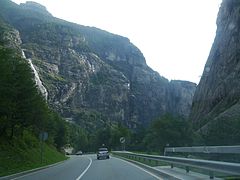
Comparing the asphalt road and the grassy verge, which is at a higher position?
the grassy verge

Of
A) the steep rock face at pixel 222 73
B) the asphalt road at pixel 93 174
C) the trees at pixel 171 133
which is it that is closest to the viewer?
the asphalt road at pixel 93 174

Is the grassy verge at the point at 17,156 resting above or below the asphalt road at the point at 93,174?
above

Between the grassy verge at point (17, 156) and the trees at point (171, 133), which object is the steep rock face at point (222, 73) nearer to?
the trees at point (171, 133)

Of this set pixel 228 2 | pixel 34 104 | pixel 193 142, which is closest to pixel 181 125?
pixel 193 142

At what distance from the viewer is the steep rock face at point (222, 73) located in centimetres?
7587

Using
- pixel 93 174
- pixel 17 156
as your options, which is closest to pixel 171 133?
pixel 17 156

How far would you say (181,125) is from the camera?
6462 centimetres

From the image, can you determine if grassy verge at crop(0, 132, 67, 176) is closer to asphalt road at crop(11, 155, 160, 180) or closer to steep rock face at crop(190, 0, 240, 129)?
asphalt road at crop(11, 155, 160, 180)

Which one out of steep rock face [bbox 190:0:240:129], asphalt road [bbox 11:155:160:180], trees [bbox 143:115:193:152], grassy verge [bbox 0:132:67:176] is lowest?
asphalt road [bbox 11:155:160:180]

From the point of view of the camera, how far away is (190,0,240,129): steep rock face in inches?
2987

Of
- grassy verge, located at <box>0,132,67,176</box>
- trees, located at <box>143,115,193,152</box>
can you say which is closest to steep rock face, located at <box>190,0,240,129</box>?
trees, located at <box>143,115,193,152</box>

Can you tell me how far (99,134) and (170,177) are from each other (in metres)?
126

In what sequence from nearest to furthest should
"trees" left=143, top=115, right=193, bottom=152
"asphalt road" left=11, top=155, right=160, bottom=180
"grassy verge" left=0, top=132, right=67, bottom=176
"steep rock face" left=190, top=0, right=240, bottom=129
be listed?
"asphalt road" left=11, top=155, right=160, bottom=180, "grassy verge" left=0, top=132, right=67, bottom=176, "trees" left=143, top=115, right=193, bottom=152, "steep rock face" left=190, top=0, right=240, bottom=129

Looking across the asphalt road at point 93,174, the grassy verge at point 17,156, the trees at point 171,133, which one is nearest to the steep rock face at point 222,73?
the trees at point 171,133
